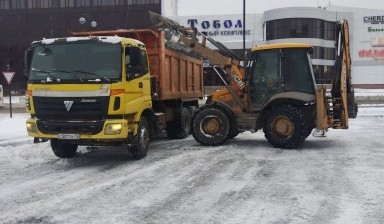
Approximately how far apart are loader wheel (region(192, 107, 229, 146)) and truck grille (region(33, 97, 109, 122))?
3700mm

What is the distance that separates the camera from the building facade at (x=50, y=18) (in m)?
69.0

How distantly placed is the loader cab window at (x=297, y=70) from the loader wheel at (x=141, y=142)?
3.79 meters

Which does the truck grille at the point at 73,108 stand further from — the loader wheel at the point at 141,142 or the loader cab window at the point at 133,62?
the loader wheel at the point at 141,142

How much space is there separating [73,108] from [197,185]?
311 centimetres

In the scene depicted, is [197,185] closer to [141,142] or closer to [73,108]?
[141,142]

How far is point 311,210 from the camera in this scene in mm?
6039

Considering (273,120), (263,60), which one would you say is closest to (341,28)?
(263,60)

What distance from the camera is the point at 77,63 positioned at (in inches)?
360

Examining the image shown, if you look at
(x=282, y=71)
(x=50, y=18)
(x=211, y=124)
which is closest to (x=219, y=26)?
(x=50, y=18)

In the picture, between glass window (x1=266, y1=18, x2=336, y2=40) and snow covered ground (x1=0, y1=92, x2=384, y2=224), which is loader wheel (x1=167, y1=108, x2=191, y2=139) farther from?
glass window (x1=266, y1=18, x2=336, y2=40)

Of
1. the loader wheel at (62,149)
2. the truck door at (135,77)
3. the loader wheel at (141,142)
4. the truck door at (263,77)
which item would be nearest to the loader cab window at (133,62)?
the truck door at (135,77)

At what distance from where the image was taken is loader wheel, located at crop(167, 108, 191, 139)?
1380 cm

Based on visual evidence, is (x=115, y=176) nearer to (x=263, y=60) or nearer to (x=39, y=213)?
(x=39, y=213)

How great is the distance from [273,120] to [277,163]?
204cm
